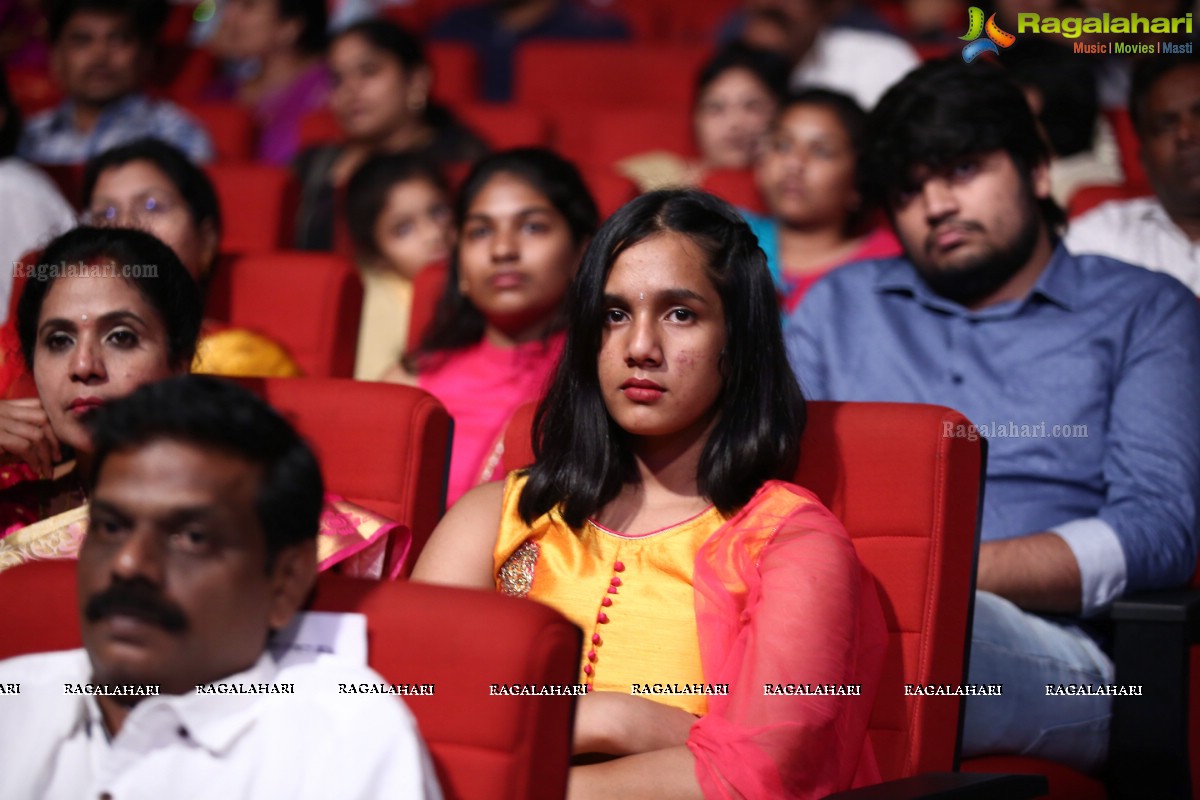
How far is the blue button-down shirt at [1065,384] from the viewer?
6.77ft

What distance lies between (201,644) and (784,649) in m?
0.60

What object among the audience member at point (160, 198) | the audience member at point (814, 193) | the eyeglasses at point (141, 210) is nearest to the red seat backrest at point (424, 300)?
the audience member at point (160, 198)

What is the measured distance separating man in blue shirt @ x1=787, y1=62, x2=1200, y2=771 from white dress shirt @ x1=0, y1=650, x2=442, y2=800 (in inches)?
38.1

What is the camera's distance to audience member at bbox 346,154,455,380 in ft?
11.7

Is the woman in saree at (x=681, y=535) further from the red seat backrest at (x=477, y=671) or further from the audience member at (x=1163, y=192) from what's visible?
the audience member at (x=1163, y=192)

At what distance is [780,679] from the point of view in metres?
1.47

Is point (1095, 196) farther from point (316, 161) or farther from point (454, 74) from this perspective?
point (454, 74)

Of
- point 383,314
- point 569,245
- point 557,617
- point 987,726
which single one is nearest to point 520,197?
point 569,245

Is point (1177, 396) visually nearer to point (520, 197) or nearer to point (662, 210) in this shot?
point (662, 210)

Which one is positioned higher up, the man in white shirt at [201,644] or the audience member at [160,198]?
the audience member at [160,198]

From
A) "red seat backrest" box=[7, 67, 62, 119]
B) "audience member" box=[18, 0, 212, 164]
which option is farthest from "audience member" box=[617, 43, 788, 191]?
"red seat backrest" box=[7, 67, 62, 119]

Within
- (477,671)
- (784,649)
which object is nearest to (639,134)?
(784,649)

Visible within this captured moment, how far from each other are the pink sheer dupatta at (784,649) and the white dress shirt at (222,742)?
39 cm

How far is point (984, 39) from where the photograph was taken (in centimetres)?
357
